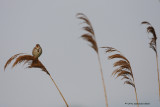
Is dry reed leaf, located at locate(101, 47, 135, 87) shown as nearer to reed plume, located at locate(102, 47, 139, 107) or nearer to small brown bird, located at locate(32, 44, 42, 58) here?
reed plume, located at locate(102, 47, 139, 107)

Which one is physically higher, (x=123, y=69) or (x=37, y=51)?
(x=37, y=51)

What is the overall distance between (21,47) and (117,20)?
1526 mm

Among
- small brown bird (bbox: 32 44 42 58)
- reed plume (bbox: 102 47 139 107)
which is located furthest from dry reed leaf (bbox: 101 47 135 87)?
small brown bird (bbox: 32 44 42 58)

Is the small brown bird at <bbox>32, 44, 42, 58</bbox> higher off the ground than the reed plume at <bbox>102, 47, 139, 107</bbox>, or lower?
higher

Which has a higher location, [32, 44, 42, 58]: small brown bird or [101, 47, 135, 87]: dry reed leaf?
[32, 44, 42, 58]: small brown bird

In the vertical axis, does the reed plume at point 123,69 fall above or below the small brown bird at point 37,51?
below

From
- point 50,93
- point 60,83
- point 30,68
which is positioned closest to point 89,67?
point 60,83

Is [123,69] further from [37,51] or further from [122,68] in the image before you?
[37,51]

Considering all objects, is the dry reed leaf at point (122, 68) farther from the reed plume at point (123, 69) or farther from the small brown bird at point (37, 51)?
the small brown bird at point (37, 51)

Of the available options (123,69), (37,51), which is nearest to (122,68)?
(123,69)

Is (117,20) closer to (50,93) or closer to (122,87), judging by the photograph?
(122,87)

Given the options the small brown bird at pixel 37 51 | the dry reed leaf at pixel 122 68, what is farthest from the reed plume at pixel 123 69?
the small brown bird at pixel 37 51

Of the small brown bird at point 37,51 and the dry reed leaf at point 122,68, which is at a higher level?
the small brown bird at point 37,51

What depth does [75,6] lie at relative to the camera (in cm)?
284
